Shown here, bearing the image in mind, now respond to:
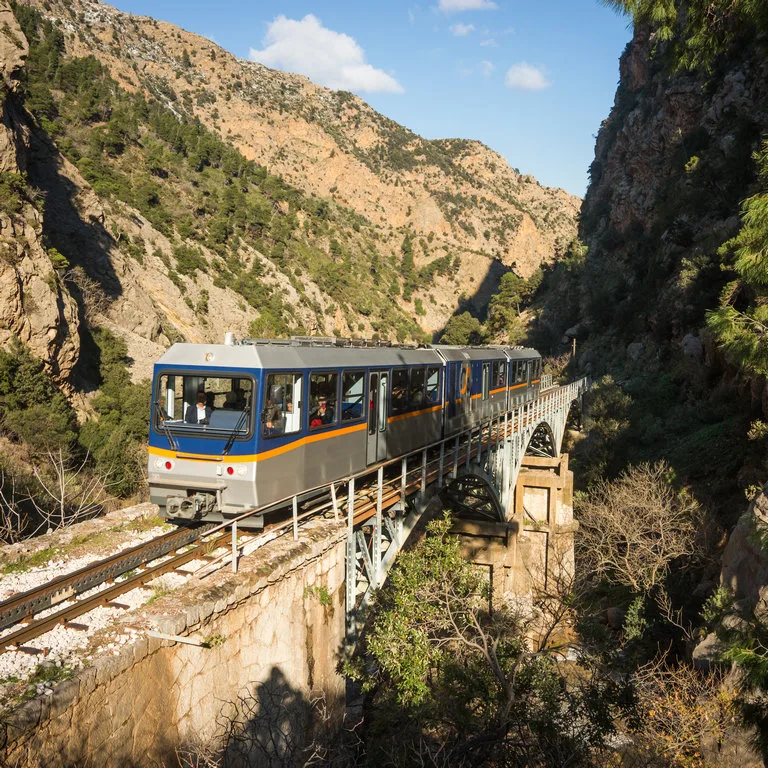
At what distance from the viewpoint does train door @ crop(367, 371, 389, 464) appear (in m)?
10.5

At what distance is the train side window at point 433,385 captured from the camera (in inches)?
524

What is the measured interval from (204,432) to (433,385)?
6.93 metres

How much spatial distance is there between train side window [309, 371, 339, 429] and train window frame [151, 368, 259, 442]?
1180mm

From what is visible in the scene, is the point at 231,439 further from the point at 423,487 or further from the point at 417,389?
the point at 417,389

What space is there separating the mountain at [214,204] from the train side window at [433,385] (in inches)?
690

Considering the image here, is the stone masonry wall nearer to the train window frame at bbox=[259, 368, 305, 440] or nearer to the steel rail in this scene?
the steel rail

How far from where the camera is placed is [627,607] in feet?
66.4

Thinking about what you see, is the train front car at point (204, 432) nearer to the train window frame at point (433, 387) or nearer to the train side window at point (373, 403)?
the train side window at point (373, 403)

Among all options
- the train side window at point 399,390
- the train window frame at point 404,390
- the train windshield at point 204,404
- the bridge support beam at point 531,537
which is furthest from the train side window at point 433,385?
the bridge support beam at point 531,537

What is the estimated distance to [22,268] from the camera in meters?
22.2

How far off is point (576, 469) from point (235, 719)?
95.1ft

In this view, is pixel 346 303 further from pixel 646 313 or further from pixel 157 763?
→ pixel 157 763

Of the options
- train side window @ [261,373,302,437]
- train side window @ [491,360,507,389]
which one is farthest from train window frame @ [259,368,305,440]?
train side window @ [491,360,507,389]

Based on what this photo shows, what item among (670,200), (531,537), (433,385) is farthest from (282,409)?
(670,200)
